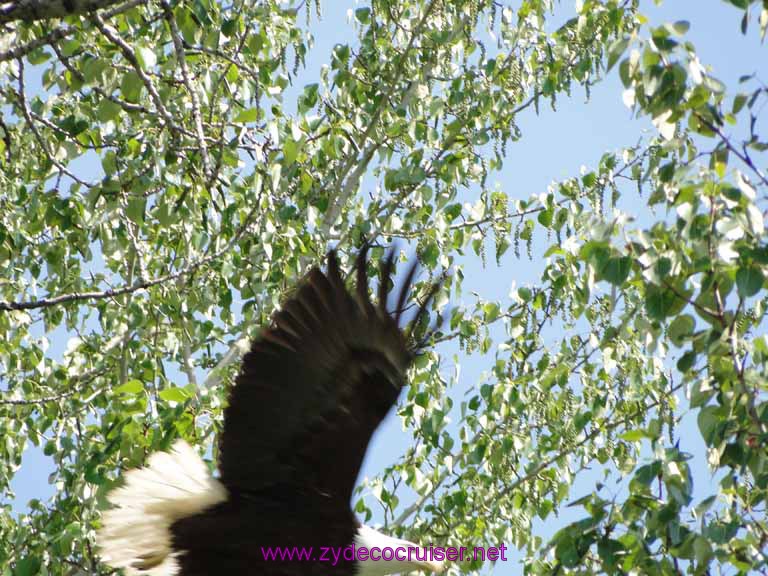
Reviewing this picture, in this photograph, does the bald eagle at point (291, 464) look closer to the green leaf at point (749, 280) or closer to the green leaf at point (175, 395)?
the green leaf at point (175, 395)

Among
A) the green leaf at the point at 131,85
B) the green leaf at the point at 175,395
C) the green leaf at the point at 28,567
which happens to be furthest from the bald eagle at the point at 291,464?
the green leaf at the point at 131,85

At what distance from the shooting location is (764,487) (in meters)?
2.59

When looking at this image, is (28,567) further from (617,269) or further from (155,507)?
(617,269)

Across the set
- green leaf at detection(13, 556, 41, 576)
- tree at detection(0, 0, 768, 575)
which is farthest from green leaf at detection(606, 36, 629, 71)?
green leaf at detection(13, 556, 41, 576)

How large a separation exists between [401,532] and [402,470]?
27 cm

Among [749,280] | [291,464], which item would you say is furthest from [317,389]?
[749,280]

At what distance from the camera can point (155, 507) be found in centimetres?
404

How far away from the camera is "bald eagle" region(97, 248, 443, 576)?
12.2 feet

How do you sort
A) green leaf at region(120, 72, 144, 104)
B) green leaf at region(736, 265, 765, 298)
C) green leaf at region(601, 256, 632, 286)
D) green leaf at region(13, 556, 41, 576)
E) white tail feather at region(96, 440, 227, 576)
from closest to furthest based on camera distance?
green leaf at region(736, 265, 765, 298), green leaf at region(601, 256, 632, 286), green leaf at region(120, 72, 144, 104), white tail feather at region(96, 440, 227, 576), green leaf at region(13, 556, 41, 576)

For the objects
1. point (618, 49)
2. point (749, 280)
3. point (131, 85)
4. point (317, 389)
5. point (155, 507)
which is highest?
point (131, 85)

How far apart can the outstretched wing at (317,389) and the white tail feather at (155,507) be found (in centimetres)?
14

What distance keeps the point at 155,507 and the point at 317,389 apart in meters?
0.75

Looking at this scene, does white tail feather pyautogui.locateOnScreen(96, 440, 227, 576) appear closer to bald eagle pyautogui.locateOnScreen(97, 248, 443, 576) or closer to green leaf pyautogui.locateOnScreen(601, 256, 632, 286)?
bald eagle pyautogui.locateOnScreen(97, 248, 443, 576)

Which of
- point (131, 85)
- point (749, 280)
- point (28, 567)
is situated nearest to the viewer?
point (749, 280)
